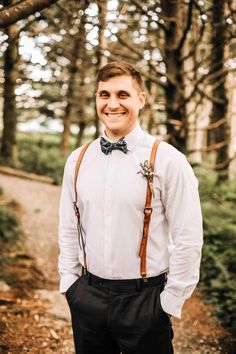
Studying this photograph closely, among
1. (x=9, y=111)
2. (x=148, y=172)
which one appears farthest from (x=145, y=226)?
(x=9, y=111)

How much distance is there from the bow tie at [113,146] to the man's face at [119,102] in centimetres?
9

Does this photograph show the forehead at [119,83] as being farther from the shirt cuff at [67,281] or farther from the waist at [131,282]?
the shirt cuff at [67,281]

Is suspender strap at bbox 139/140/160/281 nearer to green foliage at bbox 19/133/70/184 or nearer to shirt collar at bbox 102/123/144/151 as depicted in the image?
shirt collar at bbox 102/123/144/151

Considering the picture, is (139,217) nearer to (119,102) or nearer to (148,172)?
(148,172)

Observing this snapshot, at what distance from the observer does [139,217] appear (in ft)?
8.04

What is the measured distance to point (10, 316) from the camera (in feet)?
16.0

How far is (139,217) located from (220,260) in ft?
14.0

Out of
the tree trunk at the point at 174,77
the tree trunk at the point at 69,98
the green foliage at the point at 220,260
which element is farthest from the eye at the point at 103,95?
the tree trunk at the point at 69,98

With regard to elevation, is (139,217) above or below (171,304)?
above

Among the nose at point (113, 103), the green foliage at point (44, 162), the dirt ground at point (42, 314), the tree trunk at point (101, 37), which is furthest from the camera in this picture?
the green foliage at point (44, 162)

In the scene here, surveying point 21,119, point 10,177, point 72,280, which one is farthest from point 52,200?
point 21,119

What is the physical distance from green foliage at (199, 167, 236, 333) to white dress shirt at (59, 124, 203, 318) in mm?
2971

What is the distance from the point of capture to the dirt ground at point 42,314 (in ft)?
A: 14.8

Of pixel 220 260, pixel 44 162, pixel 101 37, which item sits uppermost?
pixel 101 37
